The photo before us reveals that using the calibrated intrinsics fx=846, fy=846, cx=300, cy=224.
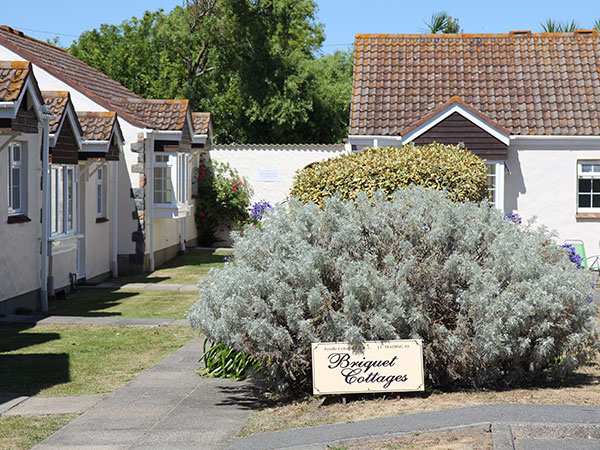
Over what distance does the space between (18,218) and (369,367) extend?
26.3 ft

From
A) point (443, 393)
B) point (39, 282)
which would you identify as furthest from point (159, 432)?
point (39, 282)

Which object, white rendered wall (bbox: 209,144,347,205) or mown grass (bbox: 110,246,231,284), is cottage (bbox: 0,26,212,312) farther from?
white rendered wall (bbox: 209,144,347,205)

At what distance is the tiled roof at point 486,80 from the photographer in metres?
20.5

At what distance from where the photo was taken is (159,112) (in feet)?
67.6

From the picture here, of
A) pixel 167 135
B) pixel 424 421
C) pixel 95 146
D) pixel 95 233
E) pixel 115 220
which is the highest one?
pixel 167 135

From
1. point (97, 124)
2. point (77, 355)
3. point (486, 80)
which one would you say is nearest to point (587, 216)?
point (486, 80)

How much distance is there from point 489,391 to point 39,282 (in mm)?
9193

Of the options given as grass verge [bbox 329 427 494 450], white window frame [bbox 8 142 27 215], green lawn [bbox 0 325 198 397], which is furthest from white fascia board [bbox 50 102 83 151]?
grass verge [bbox 329 427 494 450]

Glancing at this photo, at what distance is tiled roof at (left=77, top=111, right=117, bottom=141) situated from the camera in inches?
665

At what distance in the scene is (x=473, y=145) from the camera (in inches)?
781

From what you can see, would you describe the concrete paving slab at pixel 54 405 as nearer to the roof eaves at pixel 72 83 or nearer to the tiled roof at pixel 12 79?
the tiled roof at pixel 12 79

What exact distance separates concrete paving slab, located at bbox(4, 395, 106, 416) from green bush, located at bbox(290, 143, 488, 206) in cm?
454

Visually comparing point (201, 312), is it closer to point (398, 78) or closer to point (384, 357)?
point (384, 357)

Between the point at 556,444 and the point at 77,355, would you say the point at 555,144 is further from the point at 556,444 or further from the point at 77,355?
the point at 556,444
